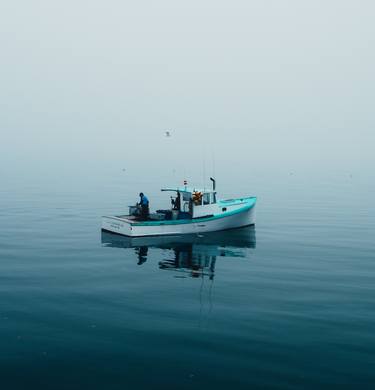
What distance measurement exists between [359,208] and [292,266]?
38.6 m

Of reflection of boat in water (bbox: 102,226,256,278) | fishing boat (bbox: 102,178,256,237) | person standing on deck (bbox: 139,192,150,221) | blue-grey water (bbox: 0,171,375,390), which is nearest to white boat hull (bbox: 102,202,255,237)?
fishing boat (bbox: 102,178,256,237)

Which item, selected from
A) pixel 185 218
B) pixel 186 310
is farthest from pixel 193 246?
pixel 186 310

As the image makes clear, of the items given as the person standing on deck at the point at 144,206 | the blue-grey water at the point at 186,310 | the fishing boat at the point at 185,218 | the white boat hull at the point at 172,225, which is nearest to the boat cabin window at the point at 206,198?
the fishing boat at the point at 185,218

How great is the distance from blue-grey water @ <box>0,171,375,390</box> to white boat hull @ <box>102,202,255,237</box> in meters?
1.00

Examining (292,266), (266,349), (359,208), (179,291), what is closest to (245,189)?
(359,208)

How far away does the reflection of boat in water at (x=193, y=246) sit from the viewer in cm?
2949

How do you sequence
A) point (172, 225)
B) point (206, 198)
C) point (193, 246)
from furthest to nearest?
1. point (206, 198)
2. point (172, 225)
3. point (193, 246)

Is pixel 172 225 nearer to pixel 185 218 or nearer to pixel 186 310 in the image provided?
pixel 185 218

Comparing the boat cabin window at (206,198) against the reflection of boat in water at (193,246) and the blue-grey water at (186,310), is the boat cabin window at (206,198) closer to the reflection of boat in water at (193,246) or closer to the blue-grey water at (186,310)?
the reflection of boat in water at (193,246)

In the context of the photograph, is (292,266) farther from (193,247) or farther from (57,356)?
(57,356)

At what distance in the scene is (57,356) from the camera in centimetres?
1552

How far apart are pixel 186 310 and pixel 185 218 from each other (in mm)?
19542

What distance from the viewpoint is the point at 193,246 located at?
35.5 m

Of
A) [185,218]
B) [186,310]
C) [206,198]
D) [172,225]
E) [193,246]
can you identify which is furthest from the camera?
[206,198]
